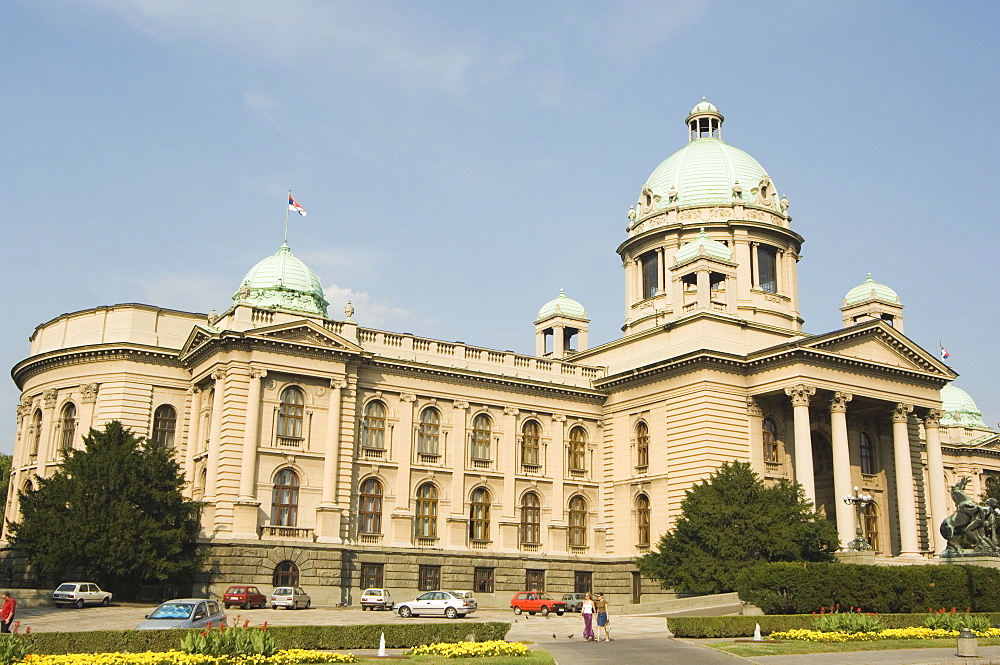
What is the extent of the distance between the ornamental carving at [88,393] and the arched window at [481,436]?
76.7 ft

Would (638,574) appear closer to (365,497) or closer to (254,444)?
(365,497)

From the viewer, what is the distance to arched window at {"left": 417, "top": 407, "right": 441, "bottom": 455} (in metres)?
62.8

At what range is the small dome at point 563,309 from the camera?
7650cm

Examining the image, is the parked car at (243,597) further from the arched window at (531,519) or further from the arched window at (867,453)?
the arched window at (867,453)

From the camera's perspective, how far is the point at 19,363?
6900 centimetres

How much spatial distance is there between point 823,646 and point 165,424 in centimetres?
4240

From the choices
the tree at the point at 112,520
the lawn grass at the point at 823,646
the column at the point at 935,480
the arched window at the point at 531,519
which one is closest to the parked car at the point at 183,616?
the lawn grass at the point at 823,646

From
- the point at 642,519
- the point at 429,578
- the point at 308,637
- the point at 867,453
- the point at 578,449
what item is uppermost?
the point at 578,449

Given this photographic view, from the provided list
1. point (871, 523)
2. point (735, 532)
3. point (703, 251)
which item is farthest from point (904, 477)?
point (703, 251)

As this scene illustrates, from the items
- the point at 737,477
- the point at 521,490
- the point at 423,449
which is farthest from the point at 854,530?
the point at 423,449

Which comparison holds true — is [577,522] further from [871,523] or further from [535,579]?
[871,523]

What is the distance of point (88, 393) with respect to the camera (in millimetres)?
63250

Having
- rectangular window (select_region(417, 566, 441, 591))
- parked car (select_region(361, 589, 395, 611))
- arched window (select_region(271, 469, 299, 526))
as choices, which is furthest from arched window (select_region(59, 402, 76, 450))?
parked car (select_region(361, 589, 395, 611))

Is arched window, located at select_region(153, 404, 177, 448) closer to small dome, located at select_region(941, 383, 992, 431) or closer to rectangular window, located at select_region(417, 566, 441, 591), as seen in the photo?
rectangular window, located at select_region(417, 566, 441, 591)
